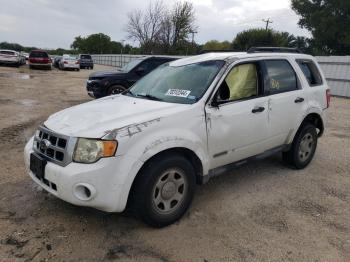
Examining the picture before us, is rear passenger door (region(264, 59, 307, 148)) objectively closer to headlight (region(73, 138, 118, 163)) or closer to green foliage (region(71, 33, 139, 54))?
headlight (region(73, 138, 118, 163))

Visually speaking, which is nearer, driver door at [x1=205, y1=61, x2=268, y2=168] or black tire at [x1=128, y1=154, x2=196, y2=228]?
black tire at [x1=128, y1=154, x2=196, y2=228]

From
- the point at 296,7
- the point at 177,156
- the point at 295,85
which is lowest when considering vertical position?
the point at 177,156

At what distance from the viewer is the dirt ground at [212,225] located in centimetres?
317

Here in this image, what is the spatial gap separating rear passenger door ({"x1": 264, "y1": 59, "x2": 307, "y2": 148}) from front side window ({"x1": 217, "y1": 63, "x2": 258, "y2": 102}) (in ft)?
→ 0.67

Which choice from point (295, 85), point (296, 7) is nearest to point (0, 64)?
point (296, 7)

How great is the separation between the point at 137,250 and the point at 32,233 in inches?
40.9

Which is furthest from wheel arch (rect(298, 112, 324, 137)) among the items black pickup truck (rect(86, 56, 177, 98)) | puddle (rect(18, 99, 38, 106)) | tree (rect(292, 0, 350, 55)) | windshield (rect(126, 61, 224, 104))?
tree (rect(292, 0, 350, 55))

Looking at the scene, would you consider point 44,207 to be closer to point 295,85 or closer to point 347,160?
point 295,85

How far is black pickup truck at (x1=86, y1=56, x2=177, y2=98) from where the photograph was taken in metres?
11.0

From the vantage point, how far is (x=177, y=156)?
3.52 meters

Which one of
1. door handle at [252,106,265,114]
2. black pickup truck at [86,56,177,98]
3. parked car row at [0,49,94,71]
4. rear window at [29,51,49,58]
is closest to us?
door handle at [252,106,265,114]

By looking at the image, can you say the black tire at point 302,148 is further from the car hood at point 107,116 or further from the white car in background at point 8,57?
the white car in background at point 8,57

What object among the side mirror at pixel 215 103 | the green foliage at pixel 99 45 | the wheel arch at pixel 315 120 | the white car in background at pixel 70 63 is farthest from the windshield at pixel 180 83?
the green foliage at pixel 99 45

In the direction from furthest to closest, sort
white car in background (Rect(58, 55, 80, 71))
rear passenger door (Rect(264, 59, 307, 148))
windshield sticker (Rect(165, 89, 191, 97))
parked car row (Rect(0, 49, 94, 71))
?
1. white car in background (Rect(58, 55, 80, 71))
2. parked car row (Rect(0, 49, 94, 71))
3. rear passenger door (Rect(264, 59, 307, 148))
4. windshield sticker (Rect(165, 89, 191, 97))
